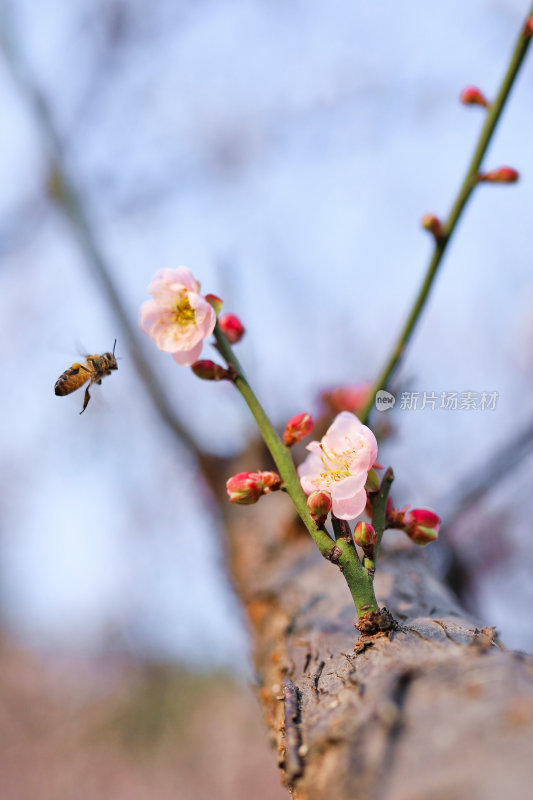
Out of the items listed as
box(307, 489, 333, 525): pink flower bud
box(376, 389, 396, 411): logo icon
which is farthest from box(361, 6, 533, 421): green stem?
box(307, 489, 333, 525): pink flower bud

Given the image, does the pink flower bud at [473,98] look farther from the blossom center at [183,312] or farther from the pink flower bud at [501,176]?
the blossom center at [183,312]

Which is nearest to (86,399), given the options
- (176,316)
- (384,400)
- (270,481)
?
(176,316)

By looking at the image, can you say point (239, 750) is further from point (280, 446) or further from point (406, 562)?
point (280, 446)

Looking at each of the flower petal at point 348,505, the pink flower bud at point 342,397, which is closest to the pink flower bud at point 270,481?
the flower petal at point 348,505

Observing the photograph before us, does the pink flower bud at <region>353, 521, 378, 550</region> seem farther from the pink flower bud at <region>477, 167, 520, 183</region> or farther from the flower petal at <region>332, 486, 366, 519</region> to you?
the pink flower bud at <region>477, 167, 520, 183</region>

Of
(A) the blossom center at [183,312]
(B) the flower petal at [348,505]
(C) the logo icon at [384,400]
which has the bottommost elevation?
(C) the logo icon at [384,400]

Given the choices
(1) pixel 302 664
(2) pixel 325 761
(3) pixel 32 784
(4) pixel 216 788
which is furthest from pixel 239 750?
(2) pixel 325 761
